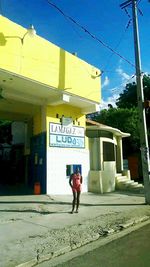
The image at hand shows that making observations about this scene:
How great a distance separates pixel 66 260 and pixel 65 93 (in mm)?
11139

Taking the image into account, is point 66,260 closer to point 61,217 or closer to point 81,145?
point 61,217

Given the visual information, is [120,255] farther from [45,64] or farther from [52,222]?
[45,64]

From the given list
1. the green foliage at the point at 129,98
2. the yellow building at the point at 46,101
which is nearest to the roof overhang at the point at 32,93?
the yellow building at the point at 46,101

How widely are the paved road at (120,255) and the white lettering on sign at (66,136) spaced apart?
32.2ft

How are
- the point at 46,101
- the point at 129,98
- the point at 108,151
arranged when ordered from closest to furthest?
1. the point at 46,101
2. the point at 108,151
3. the point at 129,98

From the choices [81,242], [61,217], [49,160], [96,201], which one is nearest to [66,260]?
Answer: [81,242]

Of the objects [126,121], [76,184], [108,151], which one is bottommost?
[76,184]

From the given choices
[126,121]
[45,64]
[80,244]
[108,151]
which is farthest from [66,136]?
[126,121]

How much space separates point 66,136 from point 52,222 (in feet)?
27.3

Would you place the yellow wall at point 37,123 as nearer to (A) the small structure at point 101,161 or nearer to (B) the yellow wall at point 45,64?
(B) the yellow wall at point 45,64

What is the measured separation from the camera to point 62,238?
8.92 m

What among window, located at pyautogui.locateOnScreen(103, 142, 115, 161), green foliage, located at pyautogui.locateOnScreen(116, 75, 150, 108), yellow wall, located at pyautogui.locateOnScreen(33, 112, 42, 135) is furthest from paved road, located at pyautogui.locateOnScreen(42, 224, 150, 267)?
green foliage, located at pyautogui.locateOnScreen(116, 75, 150, 108)

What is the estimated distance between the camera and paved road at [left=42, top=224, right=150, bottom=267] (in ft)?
21.9

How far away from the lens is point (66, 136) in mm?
18938
